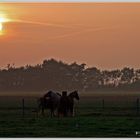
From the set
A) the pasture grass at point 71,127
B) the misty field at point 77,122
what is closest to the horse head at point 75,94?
the misty field at point 77,122

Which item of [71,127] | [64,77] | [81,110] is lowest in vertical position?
[71,127]

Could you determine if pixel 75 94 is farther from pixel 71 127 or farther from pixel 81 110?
pixel 71 127

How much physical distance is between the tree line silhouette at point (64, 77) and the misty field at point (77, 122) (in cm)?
10

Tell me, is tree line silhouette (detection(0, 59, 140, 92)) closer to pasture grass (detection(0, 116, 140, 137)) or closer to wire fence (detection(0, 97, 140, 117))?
→ wire fence (detection(0, 97, 140, 117))

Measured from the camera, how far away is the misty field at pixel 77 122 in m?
172

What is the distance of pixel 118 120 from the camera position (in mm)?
172000

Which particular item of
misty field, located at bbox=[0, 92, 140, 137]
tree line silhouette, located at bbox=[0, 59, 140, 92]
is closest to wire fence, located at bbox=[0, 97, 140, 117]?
misty field, located at bbox=[0, 92, 140, 137]

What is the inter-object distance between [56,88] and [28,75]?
0.33m

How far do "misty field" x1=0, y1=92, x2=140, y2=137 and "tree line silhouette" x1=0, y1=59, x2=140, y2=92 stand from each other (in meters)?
0.10

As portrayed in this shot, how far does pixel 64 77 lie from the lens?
172000 mm

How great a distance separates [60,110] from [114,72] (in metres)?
0.72

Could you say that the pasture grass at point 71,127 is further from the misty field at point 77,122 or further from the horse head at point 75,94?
the horse head at point 75,94

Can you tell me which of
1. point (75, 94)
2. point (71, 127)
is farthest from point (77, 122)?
point (75, 94)

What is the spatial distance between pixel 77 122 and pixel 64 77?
0.51 meters
